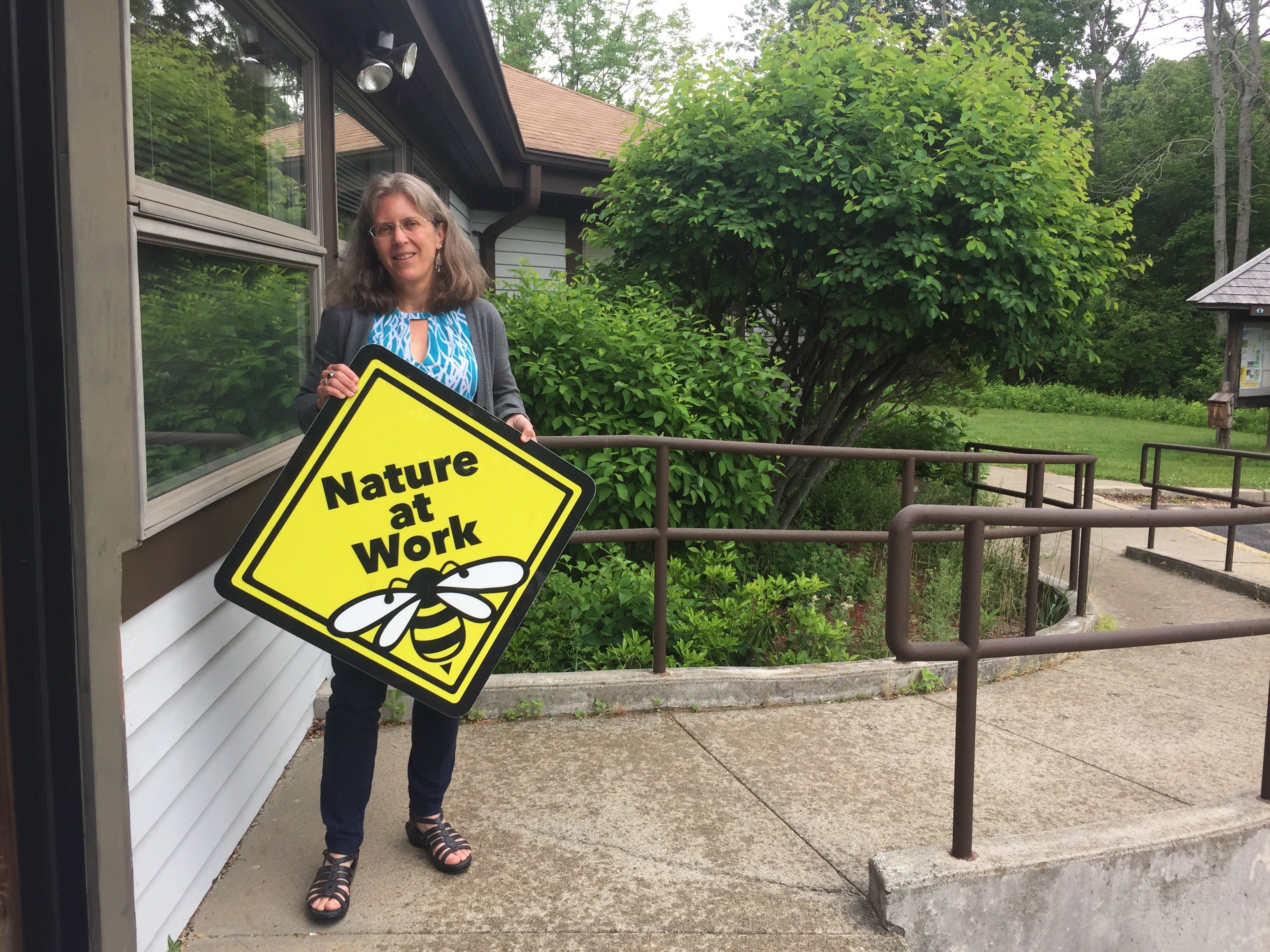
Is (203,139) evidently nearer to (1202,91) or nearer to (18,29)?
(18,29)

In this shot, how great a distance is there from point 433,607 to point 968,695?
4.51 ft

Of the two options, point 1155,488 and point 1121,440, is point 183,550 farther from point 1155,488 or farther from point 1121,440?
point 1121,440

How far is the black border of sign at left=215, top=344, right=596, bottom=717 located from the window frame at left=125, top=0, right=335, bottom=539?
0.56ft

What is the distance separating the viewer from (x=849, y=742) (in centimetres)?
359

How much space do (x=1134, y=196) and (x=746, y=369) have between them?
140 inches

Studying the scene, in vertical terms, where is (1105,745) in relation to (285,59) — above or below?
below

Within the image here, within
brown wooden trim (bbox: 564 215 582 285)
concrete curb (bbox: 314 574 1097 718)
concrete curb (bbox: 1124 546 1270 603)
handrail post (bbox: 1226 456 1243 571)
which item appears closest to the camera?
concrete curb (bbox: 314 574 1097 718)

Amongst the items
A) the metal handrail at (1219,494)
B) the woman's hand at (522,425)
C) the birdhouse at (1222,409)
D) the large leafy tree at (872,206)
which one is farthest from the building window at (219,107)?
the birdhouse at (1222,409)

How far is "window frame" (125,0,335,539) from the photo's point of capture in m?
2.03

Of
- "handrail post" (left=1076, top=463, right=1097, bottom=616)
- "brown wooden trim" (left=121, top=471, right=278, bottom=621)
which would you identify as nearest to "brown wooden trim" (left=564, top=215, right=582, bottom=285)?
"handrail post" (left=1076, top=463, right=1097, bottom=616)

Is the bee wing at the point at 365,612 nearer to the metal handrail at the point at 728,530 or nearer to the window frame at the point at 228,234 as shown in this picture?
the window frame at the point at 228,234

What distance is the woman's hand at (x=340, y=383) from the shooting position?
230 cm

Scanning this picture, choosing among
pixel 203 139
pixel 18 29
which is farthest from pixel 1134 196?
pixel 18 29

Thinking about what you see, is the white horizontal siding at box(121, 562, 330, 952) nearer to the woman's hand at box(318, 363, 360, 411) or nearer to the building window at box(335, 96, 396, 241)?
the woman's hand at box(318, 363, 360, 411)
